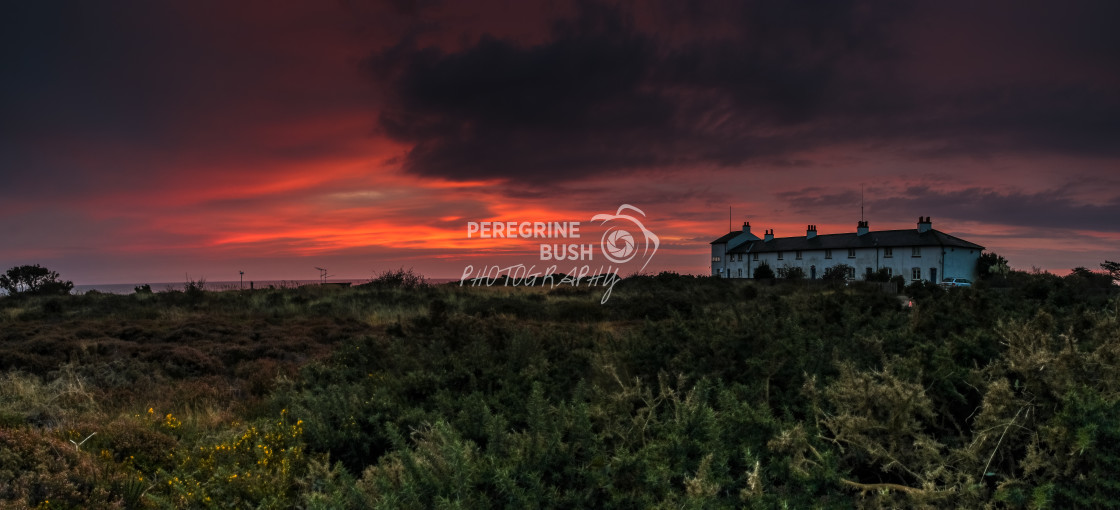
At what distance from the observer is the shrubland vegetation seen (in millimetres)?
2887

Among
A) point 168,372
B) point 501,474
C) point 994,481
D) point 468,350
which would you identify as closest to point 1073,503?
point 994,481

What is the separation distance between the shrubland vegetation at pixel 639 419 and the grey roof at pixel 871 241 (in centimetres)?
5437

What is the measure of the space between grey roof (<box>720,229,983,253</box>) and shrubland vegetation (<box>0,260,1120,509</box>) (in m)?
54.4

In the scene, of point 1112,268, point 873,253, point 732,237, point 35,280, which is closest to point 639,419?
point 1112,268

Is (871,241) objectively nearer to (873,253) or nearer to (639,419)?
(873,253)

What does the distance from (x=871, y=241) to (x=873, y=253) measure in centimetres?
136

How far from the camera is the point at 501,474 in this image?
2.93 meters

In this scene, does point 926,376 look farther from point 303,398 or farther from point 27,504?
point 27,504

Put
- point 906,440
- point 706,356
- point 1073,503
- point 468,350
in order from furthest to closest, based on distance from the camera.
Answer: point 468,350
point 706,356
point 906,440
point 1073,503

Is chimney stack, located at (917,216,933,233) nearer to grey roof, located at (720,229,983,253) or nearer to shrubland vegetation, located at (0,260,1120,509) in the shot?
grey roof, located at (720,229,983,253)

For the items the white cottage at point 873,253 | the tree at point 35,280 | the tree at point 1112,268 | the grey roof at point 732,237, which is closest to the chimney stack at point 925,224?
the white cottage at point 873,253

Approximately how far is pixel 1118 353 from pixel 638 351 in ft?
11.6

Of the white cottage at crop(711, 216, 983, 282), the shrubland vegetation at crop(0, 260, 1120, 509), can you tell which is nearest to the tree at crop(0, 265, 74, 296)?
the shrubland vegetation at crop(0, 260, 1120, 509)

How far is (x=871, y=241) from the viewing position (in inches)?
2324
